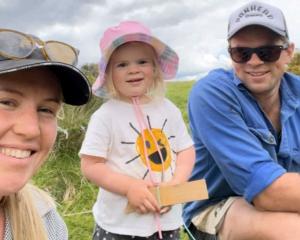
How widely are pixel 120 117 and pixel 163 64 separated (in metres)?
0.50

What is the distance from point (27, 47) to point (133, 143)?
1292 mm

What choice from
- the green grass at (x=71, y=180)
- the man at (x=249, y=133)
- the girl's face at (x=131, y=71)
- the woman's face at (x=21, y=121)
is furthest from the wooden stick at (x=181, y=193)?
the green grass at (x=71, y=180)

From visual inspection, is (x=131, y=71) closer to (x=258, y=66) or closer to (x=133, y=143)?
(x=133, y=143)

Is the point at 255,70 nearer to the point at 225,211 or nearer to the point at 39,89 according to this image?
the point at 225,211

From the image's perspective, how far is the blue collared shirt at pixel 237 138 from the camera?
3041mm

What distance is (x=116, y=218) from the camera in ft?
9.48

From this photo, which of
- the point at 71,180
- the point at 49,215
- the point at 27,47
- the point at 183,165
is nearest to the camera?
the point at 27,47

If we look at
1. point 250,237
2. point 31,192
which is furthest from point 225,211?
point 31,192

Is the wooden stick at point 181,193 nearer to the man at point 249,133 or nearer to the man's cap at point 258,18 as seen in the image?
the man at point 249,133

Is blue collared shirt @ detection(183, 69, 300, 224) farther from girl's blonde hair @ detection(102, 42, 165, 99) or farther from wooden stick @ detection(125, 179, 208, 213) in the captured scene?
wooden stick @ detection(125, 179, 208, 213)

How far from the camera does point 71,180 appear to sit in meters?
5.64

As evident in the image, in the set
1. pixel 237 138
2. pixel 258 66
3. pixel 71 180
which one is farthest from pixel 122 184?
pixel 71 180

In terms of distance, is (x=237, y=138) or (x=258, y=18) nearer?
(x=237, y=138)

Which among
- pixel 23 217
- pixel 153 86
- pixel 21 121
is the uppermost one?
pixel 153 86
